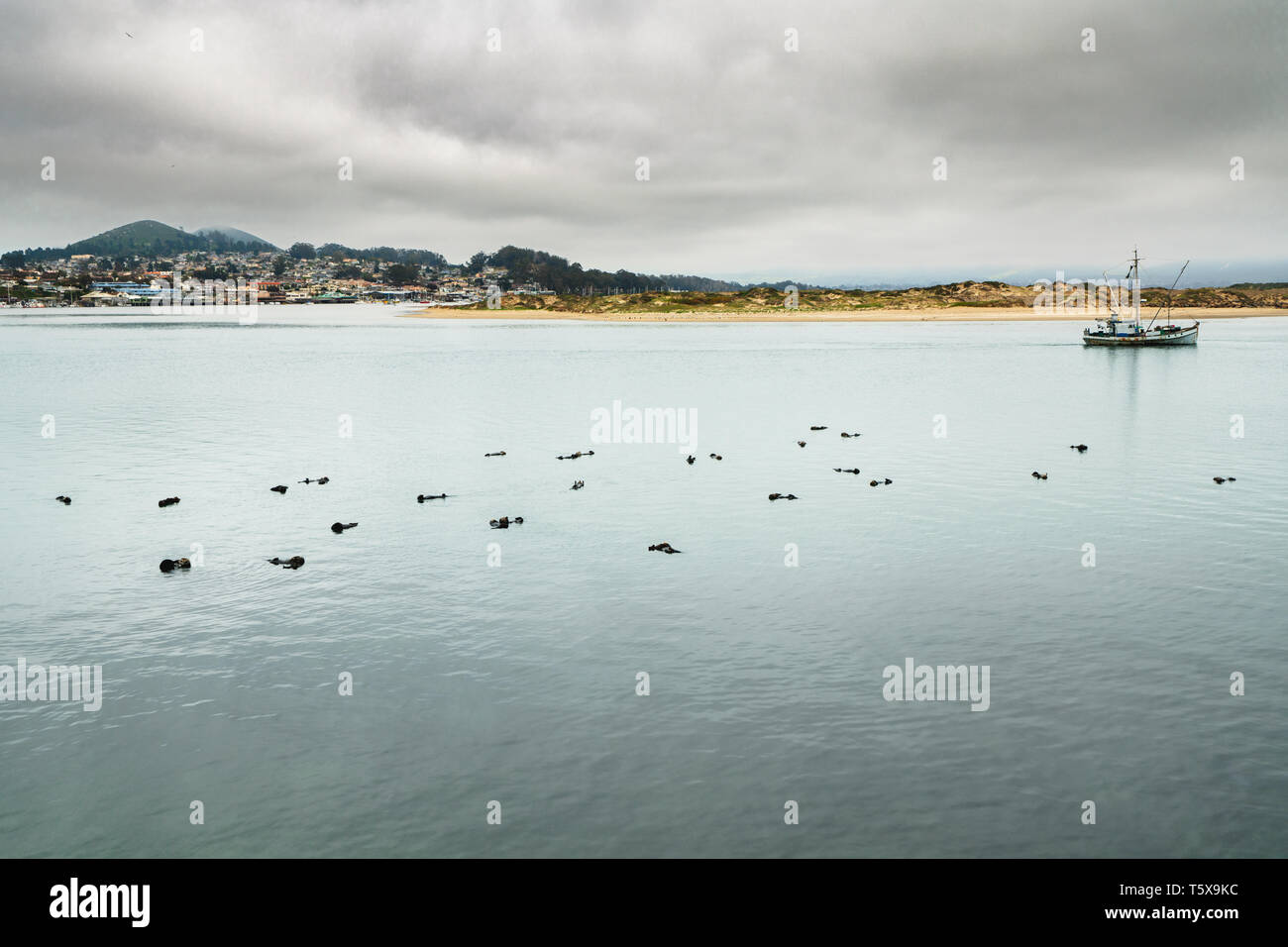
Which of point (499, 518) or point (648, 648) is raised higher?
point (499, 518)

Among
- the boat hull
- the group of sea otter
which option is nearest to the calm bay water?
the group of sea otter

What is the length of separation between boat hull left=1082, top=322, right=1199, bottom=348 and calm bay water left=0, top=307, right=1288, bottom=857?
3254 inches

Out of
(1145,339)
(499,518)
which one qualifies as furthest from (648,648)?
(1145,339)

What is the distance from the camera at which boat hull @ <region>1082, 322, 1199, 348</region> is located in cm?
11894

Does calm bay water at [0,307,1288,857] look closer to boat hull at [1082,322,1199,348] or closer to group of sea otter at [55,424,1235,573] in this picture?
group of sea otter at [55,424,1235,573]

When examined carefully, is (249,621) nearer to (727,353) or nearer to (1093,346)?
(727,353)

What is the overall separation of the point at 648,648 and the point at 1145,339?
404 ft

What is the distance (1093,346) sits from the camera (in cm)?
12488

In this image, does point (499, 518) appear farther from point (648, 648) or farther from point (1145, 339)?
point (1145, 339)

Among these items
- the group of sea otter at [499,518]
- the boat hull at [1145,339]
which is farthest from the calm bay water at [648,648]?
the boat hull at [1145,339]

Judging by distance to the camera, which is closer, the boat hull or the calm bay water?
the calm bay water

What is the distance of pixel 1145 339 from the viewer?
4712 inches
